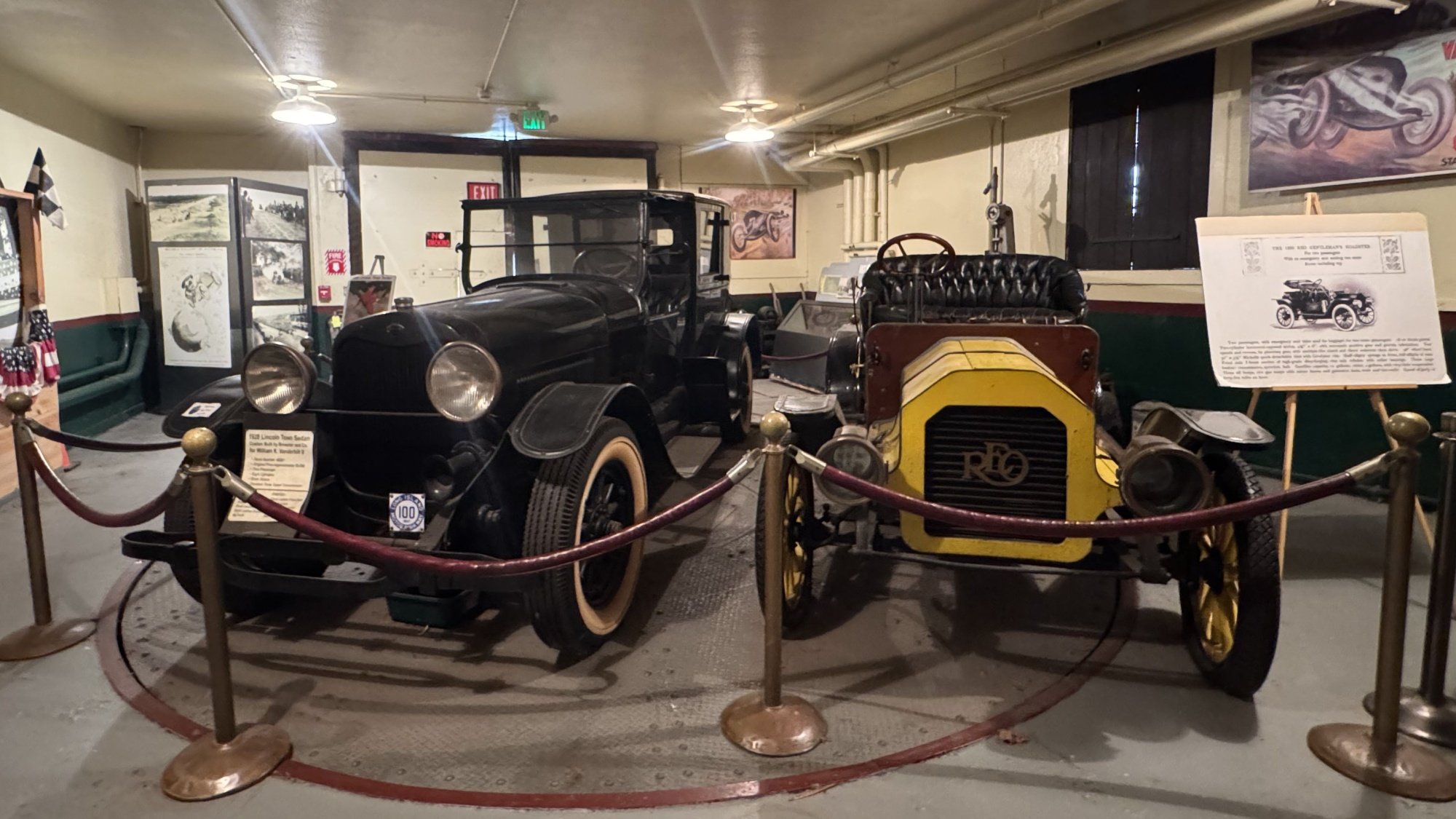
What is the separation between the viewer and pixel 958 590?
3.40 metres

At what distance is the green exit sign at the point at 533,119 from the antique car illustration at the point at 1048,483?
5.61 m

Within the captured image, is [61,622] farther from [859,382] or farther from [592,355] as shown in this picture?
[859,382]

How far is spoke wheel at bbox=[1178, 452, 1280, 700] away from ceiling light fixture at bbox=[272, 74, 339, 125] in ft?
20.9

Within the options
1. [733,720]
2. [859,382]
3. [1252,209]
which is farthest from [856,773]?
[1252,209]

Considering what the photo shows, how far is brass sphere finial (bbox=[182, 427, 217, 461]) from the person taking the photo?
216cm

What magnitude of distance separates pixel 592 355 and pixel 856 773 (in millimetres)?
2203

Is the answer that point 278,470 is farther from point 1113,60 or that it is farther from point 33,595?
point 1113,60

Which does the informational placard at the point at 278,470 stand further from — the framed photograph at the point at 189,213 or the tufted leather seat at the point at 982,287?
the framed photograph at the point at 189,213

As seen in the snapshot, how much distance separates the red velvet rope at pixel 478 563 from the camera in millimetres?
2250

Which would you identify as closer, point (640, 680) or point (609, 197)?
point (640, 680)

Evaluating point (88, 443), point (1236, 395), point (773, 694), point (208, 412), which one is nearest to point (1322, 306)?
point (1236, 395)

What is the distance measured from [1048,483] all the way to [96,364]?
7704mm

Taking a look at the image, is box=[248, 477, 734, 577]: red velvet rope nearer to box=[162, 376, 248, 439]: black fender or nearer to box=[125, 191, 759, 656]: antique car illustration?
box=[125, 191, 759, 656]: antique car illustration

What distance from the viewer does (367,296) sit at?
5.83 m
